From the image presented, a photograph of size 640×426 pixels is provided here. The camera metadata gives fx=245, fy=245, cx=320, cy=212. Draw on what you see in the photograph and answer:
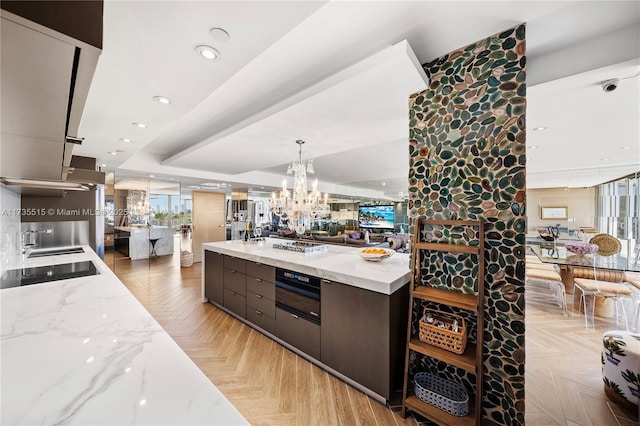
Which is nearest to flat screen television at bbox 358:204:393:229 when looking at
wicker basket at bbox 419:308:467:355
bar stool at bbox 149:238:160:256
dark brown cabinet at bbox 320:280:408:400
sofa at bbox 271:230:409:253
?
sofa at bbox 271:230:409:253

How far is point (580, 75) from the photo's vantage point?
5.65ft

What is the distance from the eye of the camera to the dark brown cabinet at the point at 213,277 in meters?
3.44

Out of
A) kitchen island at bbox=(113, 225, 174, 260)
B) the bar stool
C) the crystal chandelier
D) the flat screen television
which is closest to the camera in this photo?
the crystal chandelier

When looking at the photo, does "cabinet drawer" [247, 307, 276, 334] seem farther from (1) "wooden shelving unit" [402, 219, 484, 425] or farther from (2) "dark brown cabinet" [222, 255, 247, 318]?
(1) "wooden shelving unit" [402, 219, 484, 425]

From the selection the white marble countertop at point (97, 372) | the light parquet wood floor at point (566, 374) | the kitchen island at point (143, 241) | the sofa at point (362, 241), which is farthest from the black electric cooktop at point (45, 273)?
the kitchen island at point (143, 241)

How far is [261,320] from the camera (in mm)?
2787

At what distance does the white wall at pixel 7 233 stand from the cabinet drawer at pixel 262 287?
1896mm

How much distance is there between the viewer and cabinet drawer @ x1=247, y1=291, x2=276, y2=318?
2.64 m

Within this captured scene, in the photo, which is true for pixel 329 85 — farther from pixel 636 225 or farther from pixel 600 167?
pixel 600 167

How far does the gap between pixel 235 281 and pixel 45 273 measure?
1.70 m

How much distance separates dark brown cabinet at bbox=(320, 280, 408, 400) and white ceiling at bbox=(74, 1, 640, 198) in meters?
1.58

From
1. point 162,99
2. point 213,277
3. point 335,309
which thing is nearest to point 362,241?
point 213,277

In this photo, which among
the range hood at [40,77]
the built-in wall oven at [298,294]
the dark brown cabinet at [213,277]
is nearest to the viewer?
the range hood at [40,77]

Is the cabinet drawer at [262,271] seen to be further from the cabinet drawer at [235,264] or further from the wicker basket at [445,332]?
the wicker basket at [445,332]
